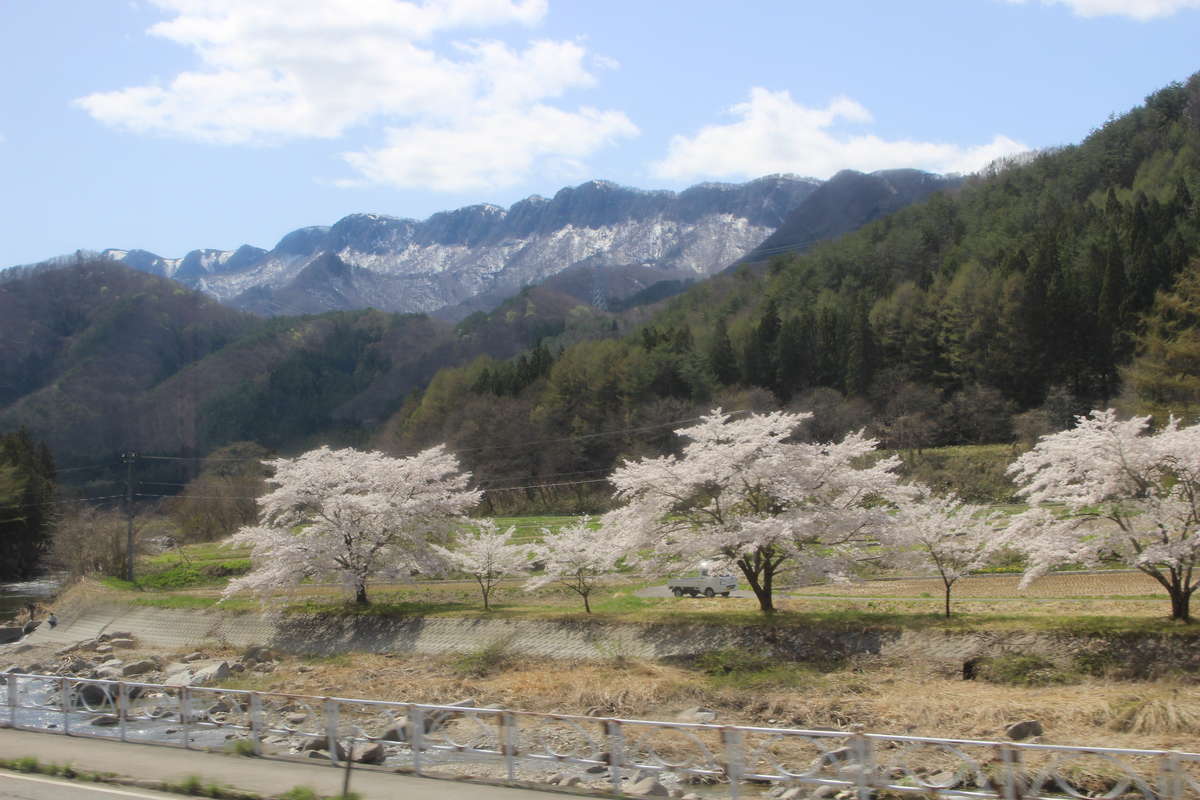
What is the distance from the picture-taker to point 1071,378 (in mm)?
61688

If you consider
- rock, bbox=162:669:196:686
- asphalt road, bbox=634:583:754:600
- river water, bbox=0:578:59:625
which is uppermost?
asphalt road, bbox=634:583:754:600

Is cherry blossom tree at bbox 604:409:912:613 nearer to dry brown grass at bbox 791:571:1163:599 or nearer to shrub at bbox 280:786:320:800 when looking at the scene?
dry brown grass at bbox 791:571:1163:599

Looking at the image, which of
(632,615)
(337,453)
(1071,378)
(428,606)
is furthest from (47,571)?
(1071,378)

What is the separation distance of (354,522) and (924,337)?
5074 cm

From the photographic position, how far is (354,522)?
35031 mm

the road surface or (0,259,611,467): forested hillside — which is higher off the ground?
(0,259,611,467): forested hillside

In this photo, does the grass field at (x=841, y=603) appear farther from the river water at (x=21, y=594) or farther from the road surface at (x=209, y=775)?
the road surface at (x=209, y=775)

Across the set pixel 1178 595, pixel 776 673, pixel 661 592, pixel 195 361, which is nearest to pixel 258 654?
pixel 661 592

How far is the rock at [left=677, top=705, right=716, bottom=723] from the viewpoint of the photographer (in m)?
20.0

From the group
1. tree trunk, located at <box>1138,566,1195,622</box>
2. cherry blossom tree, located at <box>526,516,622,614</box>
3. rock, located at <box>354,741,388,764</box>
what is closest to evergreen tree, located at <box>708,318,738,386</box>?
cherry blossom tree, located at <box>526,516,622,614</box>

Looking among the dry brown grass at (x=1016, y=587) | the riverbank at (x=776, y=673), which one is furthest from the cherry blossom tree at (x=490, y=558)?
the dry brown grass at (x=1016, y=587)

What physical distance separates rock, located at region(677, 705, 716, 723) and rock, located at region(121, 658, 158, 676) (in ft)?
66.7

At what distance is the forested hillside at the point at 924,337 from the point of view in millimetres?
62125

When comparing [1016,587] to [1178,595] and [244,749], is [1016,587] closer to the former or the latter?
[1178,595]
